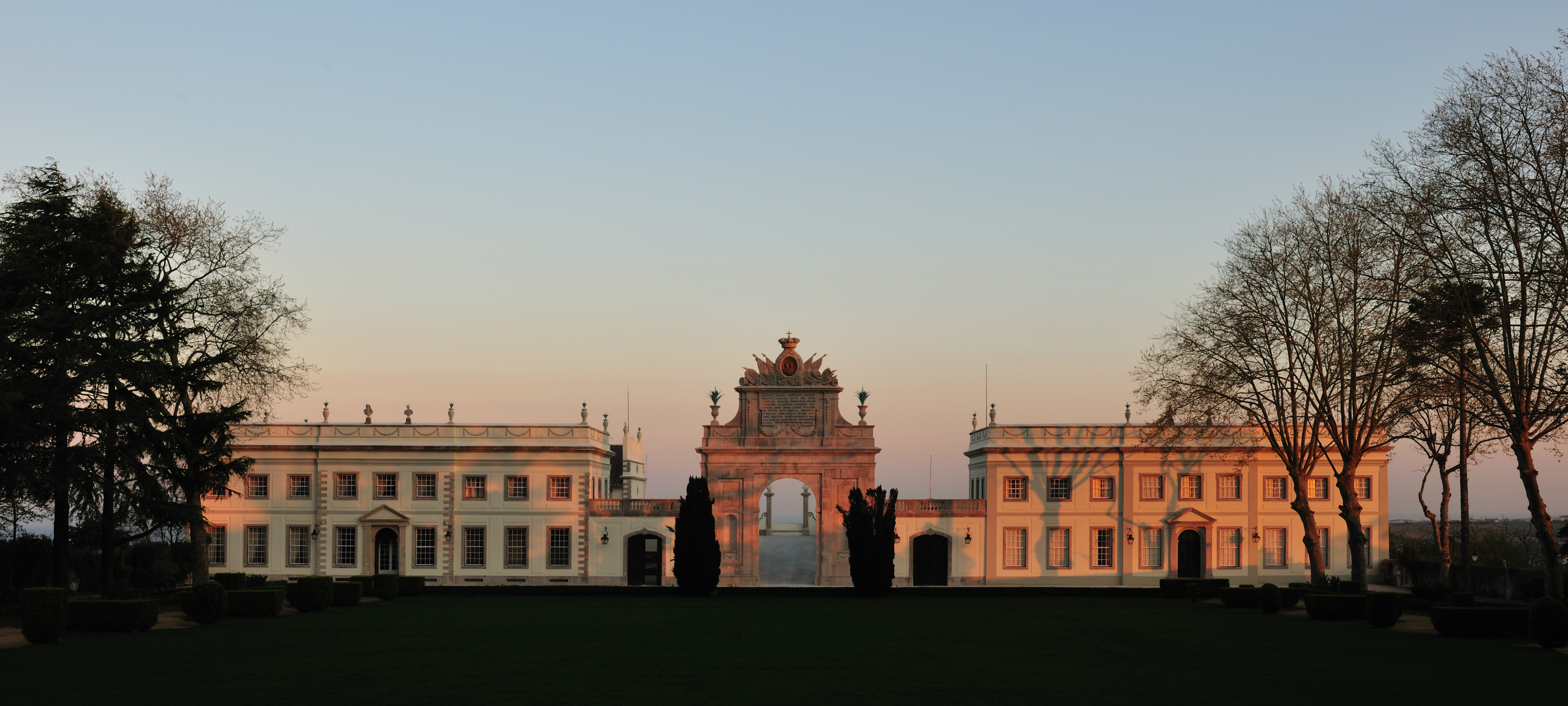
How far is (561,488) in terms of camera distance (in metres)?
63.6

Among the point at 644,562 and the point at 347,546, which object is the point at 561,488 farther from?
the point at 347,546

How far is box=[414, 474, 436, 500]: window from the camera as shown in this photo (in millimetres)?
63438

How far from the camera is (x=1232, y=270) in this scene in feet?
150

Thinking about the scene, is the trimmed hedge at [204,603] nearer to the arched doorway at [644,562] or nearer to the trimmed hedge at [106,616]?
the trimmed hedge at [106,616]

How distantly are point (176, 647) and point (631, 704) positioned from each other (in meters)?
13.5

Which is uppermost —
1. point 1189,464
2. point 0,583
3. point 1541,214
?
point 1541,214

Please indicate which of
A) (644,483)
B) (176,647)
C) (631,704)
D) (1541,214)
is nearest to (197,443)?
(176,647)

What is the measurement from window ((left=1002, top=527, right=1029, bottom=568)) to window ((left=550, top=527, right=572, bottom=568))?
20.9m

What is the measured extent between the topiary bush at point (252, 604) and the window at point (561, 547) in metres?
25.9

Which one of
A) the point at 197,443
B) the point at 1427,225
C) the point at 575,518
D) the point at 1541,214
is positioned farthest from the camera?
the point at 575,518

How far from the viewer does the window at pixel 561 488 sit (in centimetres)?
6347

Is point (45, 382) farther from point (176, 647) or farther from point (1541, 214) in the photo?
point (1541, 214)

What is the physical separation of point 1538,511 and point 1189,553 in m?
31.5

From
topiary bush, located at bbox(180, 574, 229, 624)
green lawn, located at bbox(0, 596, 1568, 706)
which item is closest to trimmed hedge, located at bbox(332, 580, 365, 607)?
green lawn, located at bbox(0, 596, 1568, 706)
